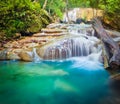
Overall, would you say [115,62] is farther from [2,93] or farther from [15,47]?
[15,47]

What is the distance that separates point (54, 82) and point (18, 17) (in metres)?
6.54

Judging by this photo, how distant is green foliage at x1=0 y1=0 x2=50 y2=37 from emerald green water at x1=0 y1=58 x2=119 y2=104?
2.83 metres

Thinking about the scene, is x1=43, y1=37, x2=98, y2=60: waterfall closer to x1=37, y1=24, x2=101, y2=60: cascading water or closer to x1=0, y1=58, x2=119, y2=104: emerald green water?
x1=37, y1=24, x2=101, y2=60: cascading water

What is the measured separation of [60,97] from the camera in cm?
586

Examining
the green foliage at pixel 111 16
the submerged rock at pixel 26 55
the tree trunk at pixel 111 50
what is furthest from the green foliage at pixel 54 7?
the tree trunk at pixel 111 50

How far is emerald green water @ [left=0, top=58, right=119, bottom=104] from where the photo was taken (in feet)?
18.9

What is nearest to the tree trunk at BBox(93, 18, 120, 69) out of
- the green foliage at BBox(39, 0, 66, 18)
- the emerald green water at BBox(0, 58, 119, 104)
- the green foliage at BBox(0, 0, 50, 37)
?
the emerald green water at BBox(0, 58, 119, 104)

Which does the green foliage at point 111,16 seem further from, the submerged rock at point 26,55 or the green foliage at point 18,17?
the submerged rock at point 26,55

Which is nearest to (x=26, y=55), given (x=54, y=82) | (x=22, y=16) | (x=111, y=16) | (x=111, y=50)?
(x=54, y=82)

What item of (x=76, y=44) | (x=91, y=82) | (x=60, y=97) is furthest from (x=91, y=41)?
(x=60, y=97)

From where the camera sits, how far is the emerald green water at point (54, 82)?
5.77 metres

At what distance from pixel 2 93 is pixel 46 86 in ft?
4.73

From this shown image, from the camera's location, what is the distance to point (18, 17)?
41.0 ft

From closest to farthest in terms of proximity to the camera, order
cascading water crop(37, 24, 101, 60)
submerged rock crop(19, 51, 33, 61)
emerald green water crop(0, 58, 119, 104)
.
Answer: emerald green water crop(0, 58, 119, 104)
submerged rock crop(19, 51, 33, 61)
cascading water crop(37, 24, 101, 60)
